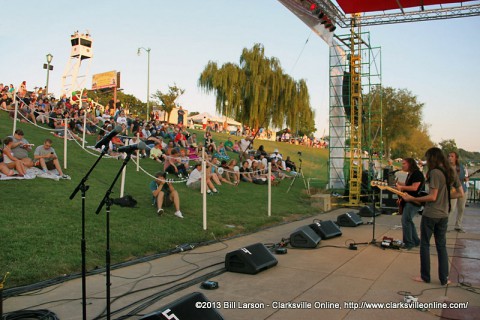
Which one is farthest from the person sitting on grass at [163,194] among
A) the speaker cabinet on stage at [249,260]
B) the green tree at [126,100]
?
the green tree at [126,100]

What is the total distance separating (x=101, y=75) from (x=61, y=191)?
66.8 meters

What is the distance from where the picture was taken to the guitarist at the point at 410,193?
7.30m

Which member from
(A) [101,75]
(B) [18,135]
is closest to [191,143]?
(B) [18,135]

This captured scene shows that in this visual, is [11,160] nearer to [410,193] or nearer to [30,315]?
[30,315]

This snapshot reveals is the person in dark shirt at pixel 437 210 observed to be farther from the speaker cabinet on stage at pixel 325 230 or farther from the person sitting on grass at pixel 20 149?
the person sitting on grass at pixel 20 149

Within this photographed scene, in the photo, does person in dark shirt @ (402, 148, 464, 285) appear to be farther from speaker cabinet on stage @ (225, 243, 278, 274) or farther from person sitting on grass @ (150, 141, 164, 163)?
person sitting on grass @ (150, 141, 164, 163)

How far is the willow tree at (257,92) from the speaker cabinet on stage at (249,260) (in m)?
25.9

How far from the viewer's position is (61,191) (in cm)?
903

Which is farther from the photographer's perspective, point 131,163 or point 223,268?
point 131,163

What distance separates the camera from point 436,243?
5609 mm

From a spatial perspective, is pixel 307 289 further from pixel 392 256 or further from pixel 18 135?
pixel 18 135

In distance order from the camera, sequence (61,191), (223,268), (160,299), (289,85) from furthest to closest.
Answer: (289,85)
(61,191)
(223,268)
(160,299)

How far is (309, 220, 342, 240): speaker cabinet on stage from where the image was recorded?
28.8 ft

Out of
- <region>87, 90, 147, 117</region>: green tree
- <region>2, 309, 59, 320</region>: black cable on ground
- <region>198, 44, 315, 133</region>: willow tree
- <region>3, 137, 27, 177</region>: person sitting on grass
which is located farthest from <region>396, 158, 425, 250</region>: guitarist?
<region>87, 90, 147, 117</region>: green tree
